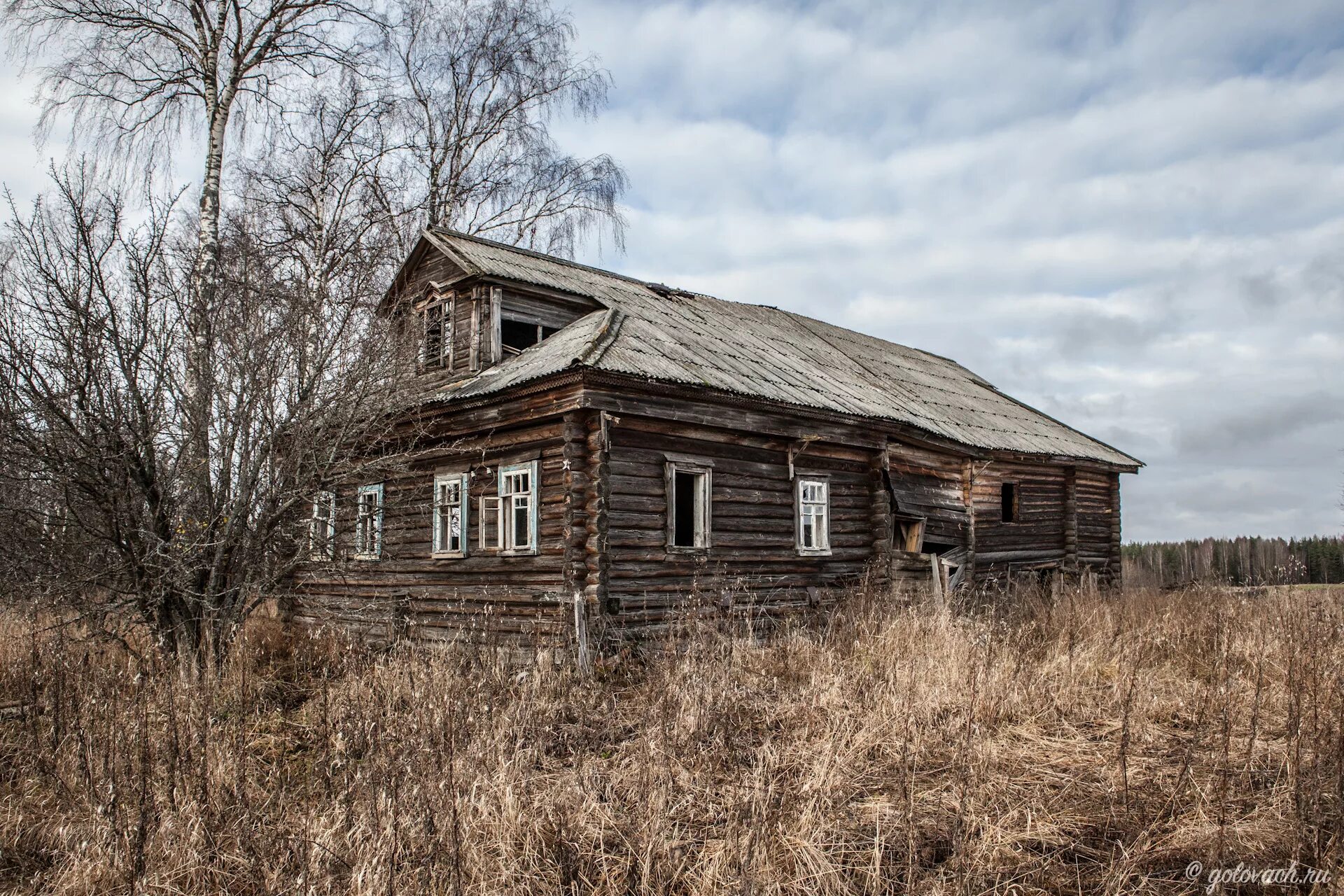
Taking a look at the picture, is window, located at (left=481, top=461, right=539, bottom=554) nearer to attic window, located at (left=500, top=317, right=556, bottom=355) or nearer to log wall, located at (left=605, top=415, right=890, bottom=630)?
log wall, located at (left=605, top=415, right=890, bottom=630)

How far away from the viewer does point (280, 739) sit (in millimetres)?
6551

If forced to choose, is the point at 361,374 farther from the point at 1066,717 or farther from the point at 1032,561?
the point at 1032,561

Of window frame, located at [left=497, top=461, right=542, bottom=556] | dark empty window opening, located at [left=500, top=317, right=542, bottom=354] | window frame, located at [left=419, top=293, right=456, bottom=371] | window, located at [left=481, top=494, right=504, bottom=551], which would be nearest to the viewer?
window frame, located at [left=497, top=461, right=542, bottom=556]

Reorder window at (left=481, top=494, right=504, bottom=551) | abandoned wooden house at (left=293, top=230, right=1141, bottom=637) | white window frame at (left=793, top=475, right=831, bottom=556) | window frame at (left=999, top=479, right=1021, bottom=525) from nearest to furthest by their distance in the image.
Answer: abandoned wooden house at (left=293, top=230, right=1141, bottom=637)
window at (left=481, top=494, right=504, bottom=551)
white window frame at (left=793, top=475, right=831, bottom=556)
window frame at (left=999, top=479, right=1021, bottom=525)

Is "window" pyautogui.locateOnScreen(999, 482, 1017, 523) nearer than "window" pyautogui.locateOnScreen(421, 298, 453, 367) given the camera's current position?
No

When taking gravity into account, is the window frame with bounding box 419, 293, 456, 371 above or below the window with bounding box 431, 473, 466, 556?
above

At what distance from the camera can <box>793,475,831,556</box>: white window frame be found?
12984 millimetres

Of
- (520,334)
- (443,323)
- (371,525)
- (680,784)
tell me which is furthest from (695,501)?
(680,784)

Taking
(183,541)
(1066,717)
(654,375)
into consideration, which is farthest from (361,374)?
(1066,717)

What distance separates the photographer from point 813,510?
1338 centimetres

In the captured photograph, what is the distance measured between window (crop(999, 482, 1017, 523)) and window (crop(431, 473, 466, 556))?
11.3m

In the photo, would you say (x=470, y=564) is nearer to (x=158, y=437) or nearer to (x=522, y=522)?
(x=522, y=522)

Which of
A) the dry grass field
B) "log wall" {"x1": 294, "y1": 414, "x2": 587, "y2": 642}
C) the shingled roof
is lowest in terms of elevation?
the dry grass field

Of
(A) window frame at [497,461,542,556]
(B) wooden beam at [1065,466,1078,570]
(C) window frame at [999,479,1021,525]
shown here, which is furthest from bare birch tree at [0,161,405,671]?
(B) wooden beam at [1065,466,1078,570]
